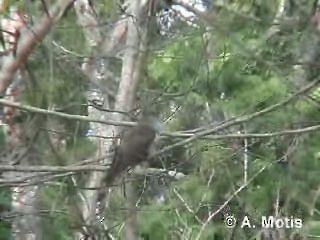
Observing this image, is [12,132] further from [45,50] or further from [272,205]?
[272,205]

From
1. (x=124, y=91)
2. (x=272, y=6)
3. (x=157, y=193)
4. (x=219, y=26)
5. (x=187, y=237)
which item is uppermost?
(x=272, y=6)

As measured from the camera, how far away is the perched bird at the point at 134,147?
7.57ft

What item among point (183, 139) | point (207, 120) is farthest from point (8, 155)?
point (207, 120)

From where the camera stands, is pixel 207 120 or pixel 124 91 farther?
pixel 207 120

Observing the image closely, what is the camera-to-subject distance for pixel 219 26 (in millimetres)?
2551

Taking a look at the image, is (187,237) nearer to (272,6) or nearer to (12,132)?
(272,6)

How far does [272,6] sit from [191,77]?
21.8 inches

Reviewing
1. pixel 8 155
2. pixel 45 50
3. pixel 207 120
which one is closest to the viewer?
Answer: pixel 8 155

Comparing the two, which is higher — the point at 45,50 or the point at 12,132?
the point at 45,50

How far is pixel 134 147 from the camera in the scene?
8.35 feet

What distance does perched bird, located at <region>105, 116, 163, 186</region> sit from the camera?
231 cm

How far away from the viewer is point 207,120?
12.1 feet

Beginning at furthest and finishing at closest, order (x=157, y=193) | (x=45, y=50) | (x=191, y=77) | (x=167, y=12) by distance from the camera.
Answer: (x=157, y=193) < (x=191, y=77) < (x=167, y=12) < (x=45, y=50)

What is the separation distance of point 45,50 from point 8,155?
419 millimetres
